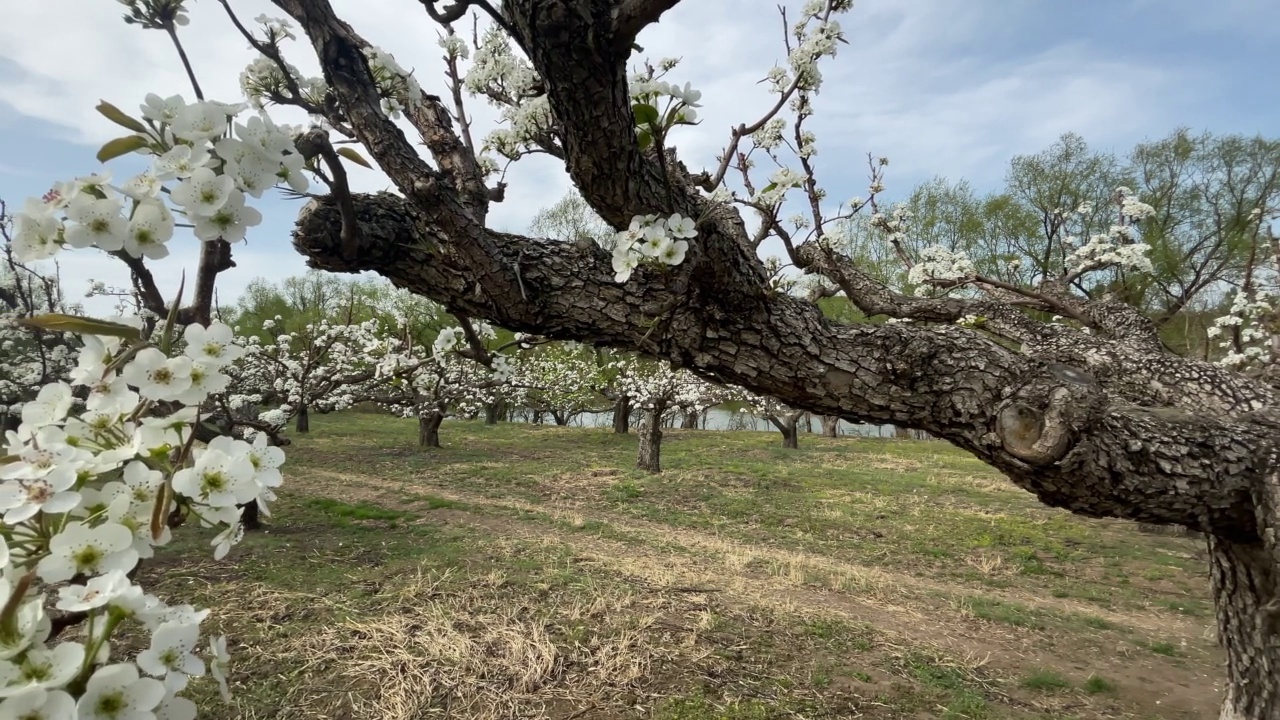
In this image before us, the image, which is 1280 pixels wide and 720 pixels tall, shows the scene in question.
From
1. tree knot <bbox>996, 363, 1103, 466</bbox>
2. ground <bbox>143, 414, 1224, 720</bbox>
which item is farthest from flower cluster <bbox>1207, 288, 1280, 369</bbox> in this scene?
tree knot <bbox>996, 363, 1103, 466</bbox>

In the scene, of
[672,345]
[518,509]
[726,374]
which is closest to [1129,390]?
[726,374]

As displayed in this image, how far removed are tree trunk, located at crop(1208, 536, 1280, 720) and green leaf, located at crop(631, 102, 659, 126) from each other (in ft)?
8.68

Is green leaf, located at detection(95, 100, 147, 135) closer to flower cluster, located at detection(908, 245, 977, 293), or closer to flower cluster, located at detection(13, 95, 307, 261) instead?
flower cluster, located at detection(13, 95, 307, 261)

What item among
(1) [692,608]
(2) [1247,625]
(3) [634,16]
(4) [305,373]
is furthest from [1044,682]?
(4) [305,373]

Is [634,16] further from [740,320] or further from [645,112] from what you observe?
[740,320]

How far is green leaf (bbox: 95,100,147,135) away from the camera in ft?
2.72

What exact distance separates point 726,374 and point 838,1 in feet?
5.35

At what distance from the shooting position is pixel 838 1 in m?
2.47

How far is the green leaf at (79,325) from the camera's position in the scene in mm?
819

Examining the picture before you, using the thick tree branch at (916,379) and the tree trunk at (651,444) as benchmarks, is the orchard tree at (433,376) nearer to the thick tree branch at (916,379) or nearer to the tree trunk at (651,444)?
the thick tree branch at (916,379)

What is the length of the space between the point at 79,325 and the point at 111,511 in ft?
0.89

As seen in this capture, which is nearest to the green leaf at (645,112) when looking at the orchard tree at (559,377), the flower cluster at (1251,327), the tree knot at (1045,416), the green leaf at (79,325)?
the green leaf at (79,325)

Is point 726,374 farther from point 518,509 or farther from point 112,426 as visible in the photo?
point 518,509

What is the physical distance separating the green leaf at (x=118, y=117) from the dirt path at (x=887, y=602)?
14.1 feet
